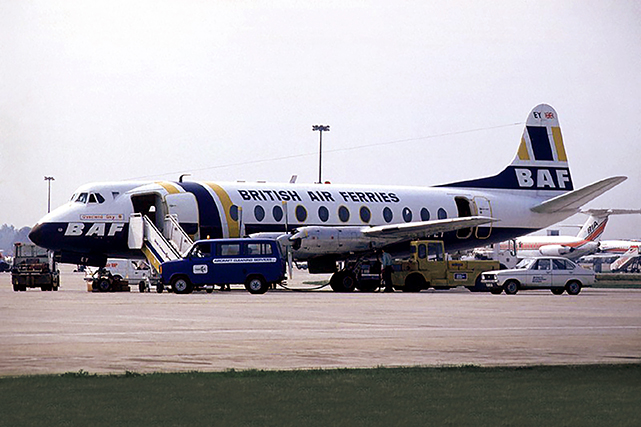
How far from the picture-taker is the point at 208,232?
49188mm

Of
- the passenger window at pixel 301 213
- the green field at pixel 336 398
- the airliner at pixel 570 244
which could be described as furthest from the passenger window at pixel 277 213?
the airliner at pixel 570 244

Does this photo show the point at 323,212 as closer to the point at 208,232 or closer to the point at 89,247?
the point at 208,232

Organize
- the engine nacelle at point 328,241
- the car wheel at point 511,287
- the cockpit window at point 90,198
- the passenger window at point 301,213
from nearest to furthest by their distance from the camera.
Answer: the car wheel at point 511,287, the engine nacelle at point 328,241, the cockpit window at point 90,198, the passenger window at point 301,213

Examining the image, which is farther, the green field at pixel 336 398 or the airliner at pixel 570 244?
the airliner at pixel 570 244

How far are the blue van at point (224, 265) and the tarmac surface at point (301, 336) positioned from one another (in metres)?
9.75

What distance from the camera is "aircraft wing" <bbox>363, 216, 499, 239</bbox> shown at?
167 ft

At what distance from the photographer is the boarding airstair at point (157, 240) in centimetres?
4662

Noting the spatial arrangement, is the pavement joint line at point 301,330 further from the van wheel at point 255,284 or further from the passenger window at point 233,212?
the passenger window at point 233,212

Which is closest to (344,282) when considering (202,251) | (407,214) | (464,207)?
(407,214)

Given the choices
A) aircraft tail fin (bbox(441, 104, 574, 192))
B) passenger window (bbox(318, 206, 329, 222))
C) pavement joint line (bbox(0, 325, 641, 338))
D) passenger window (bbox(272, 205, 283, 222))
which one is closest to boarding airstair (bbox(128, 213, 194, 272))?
passenger window (bbox(272, 205, 283, 222))

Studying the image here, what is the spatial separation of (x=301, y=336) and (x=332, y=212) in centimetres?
3180

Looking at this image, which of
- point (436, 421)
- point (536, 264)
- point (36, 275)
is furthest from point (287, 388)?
point (36, 275)

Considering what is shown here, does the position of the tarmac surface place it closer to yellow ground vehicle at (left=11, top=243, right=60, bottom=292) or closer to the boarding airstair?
the boarding airstair

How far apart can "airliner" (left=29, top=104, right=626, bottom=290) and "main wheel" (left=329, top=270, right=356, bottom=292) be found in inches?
2.2
